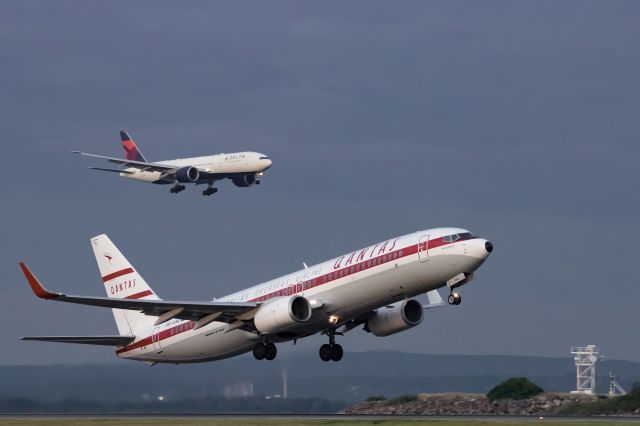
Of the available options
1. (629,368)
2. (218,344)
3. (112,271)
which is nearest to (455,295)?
(218,344)

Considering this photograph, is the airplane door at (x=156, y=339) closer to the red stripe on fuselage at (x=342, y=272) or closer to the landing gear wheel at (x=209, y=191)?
the red stripe on fuselage at (x=342, y=272)

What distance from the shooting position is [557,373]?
10756 cm

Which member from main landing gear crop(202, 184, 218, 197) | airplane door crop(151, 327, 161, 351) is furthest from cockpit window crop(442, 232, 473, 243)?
main landing gear crop(202, 184, 218, 197)

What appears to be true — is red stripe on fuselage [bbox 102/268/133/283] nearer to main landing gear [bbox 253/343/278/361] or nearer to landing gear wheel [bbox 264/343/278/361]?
main landing gear [bbox 253/343/278/361]

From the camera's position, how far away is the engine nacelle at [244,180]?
10100 cm

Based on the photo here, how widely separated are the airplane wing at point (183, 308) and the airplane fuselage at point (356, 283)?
3.24ft

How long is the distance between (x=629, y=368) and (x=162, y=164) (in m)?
42.3

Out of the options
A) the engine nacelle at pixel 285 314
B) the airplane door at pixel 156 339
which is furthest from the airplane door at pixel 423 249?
the airplane door at pixel 156 339

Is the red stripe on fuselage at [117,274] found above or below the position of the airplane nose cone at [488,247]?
above

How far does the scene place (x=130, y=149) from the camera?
122 m

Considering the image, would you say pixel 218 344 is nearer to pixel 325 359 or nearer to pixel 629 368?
pixel 325 359

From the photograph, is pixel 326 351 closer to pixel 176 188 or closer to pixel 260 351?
pixel 260 351

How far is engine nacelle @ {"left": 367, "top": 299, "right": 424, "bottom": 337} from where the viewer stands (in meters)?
62.3
